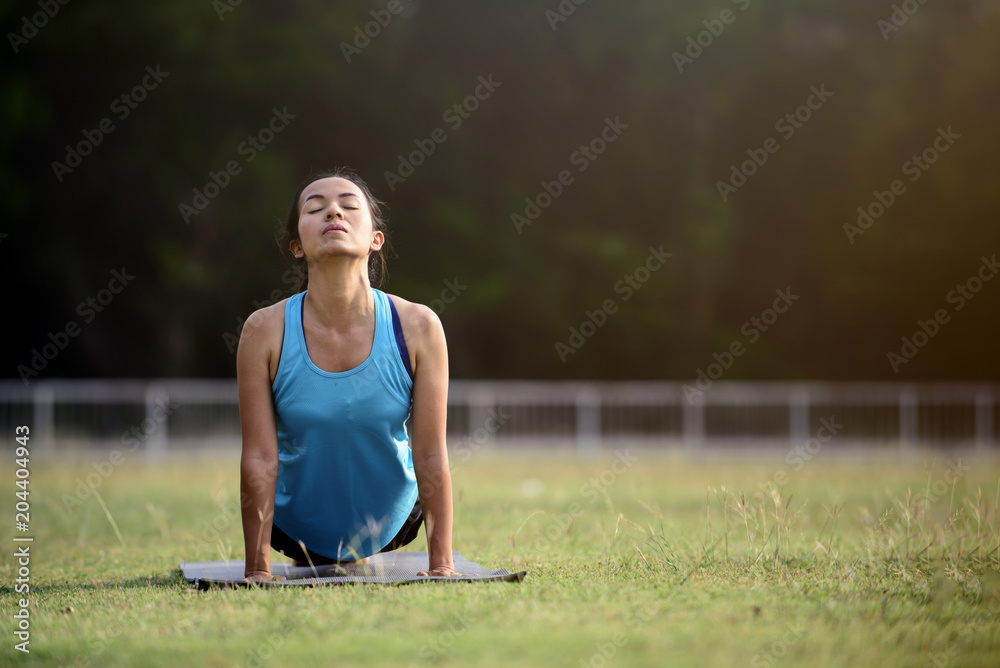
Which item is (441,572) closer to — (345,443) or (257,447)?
(345,443)

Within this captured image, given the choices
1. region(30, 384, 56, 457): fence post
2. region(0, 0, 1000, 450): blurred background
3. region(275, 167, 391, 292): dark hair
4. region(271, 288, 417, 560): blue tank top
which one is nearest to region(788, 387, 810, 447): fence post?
region(0, 0, 1000, 450): blurred background

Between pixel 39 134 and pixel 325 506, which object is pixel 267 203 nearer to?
pixel 39 134

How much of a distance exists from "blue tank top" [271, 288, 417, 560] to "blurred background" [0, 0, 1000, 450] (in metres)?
16.4

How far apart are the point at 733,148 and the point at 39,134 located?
15.9 meters

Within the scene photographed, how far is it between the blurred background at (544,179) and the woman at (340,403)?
16496 millimetres

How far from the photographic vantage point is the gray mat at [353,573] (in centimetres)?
415

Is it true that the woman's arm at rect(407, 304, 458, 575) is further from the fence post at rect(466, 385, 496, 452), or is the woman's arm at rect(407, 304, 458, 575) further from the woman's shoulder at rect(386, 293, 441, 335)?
the fence post at rect(466, 385, 496, 452)

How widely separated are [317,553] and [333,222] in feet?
5.21

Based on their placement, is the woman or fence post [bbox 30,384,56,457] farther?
fence post [bbox 30,384,56,457]

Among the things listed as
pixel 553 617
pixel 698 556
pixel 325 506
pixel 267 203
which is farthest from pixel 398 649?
pixel 267 203

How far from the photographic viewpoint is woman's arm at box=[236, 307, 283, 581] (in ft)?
14.4

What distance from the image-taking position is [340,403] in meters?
4.44

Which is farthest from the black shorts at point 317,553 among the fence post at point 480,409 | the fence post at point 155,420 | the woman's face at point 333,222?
the fence post at point 480,409

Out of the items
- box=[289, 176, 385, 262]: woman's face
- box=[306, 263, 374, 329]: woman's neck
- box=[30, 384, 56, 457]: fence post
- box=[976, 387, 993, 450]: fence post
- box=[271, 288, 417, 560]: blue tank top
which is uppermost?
box=[289, 176, 385, 262]: woman's face
